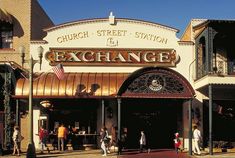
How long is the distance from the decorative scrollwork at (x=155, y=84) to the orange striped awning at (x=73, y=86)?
119 centimetres

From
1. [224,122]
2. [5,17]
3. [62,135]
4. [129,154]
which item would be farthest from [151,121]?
[5,17]

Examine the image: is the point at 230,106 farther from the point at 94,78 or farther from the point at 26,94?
the point at 26,94

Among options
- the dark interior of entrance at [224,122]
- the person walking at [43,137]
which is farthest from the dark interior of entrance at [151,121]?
the person walking at [43,137]

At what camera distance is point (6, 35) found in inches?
1182

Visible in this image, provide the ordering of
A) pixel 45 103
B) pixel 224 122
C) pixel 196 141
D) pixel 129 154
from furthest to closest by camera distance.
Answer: pixel 224 122 < pixel 45 103 < pixel 129 154 < pixel 196 141

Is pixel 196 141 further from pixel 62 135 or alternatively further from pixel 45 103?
pixel 45 103

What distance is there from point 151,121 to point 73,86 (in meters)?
5.98

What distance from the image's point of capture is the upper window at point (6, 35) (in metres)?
29.9

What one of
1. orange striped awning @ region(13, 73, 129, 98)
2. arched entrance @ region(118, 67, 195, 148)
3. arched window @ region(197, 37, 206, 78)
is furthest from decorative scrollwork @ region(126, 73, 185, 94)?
arched window @ region(197, 37, 206, 78)

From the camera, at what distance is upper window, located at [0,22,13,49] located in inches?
1177

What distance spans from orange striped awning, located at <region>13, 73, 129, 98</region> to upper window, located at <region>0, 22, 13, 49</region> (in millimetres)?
2852

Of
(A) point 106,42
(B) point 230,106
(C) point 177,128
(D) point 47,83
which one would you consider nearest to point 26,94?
(D) point 47,83

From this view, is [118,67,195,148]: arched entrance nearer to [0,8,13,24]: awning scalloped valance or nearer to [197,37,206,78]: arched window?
[197,37,206,78]: arched window

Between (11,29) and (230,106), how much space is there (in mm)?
14273
